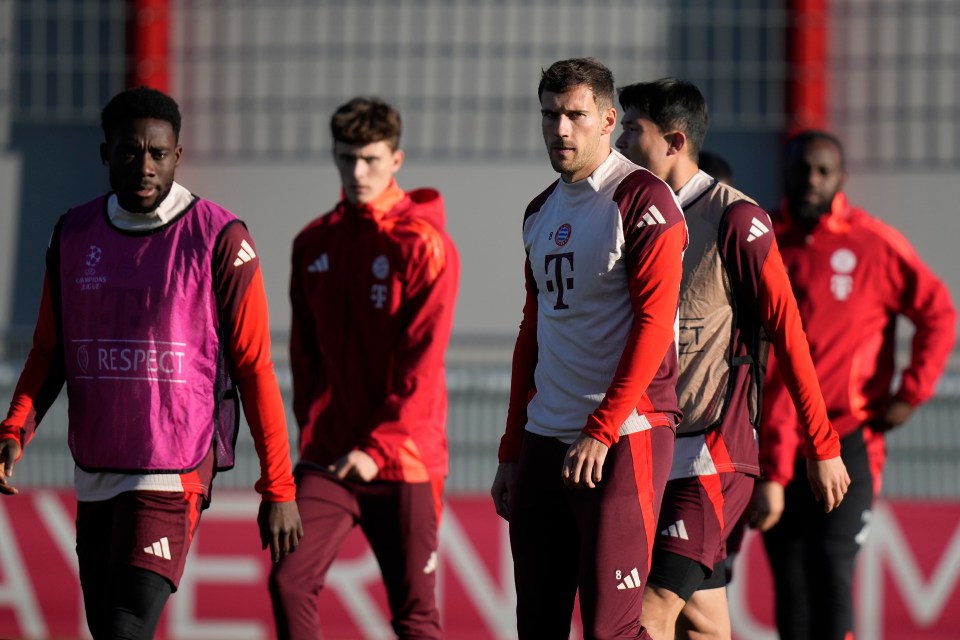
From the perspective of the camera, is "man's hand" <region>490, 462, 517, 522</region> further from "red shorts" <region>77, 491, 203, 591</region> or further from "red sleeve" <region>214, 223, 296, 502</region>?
"red shorts" <region>77, 491, 203, 591</region>

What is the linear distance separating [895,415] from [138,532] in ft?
9.30

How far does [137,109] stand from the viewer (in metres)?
4.21

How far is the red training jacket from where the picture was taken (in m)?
5.48

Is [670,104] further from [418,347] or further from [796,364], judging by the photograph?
[418,347]

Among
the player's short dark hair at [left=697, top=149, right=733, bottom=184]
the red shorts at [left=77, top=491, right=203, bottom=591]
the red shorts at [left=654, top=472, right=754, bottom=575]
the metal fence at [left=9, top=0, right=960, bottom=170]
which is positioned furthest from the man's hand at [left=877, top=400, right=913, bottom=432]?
the metal fence at [left=9, top=0, right=960, bottom=170]

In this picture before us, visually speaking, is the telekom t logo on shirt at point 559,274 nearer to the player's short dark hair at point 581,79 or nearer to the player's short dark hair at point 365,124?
the player's short dark hair at point 581,79

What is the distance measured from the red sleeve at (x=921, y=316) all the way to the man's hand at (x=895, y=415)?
4 cm

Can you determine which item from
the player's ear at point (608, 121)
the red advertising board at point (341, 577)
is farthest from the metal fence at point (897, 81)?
the player's ear at point (608, 121)

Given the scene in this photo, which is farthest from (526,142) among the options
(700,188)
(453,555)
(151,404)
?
(151,404)

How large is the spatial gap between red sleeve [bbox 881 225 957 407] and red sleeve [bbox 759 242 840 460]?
5.22 ft

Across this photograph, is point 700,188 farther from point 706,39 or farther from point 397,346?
point 706,39

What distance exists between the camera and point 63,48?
366 inches

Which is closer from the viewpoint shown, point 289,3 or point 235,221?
point 235,221

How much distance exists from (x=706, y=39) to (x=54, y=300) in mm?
5580
